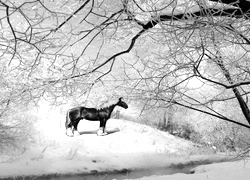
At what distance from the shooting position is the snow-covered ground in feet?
24.1

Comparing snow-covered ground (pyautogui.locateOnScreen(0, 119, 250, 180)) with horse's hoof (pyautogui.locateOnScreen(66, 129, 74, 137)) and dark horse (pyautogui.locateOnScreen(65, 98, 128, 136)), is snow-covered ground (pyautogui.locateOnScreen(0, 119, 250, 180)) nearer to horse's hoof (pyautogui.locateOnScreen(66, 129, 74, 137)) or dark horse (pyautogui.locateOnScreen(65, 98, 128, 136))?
horse's hoof (pyautogui.locateOnScreen(66, 129, 74, 137))

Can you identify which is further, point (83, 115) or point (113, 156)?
point (83, 115)

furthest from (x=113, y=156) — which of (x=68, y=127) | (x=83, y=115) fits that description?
(x=68, y=127)

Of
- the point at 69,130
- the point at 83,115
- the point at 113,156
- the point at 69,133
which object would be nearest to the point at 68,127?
the point at 69,130

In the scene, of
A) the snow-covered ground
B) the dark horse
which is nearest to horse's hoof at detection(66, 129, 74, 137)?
the dark horse

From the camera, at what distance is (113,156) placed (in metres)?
9.56

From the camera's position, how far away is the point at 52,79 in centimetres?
289

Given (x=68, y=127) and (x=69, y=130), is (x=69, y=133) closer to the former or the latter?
(x=69, y=130)

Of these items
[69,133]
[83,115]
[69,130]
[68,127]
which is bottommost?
[69,133]

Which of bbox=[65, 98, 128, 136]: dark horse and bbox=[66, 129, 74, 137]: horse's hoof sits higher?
bbox=[65, 98, 128, 136]: dark horse

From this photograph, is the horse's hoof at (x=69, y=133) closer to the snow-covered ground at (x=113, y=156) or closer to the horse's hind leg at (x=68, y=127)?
the horse's hind leg at (x=68, y=127)

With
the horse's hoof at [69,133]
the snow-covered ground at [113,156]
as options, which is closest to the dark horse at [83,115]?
the horse's hoof at [69,133]

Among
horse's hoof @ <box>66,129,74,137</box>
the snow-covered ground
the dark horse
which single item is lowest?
the snow-covered ground

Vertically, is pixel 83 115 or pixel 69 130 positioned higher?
pixel 83 115
